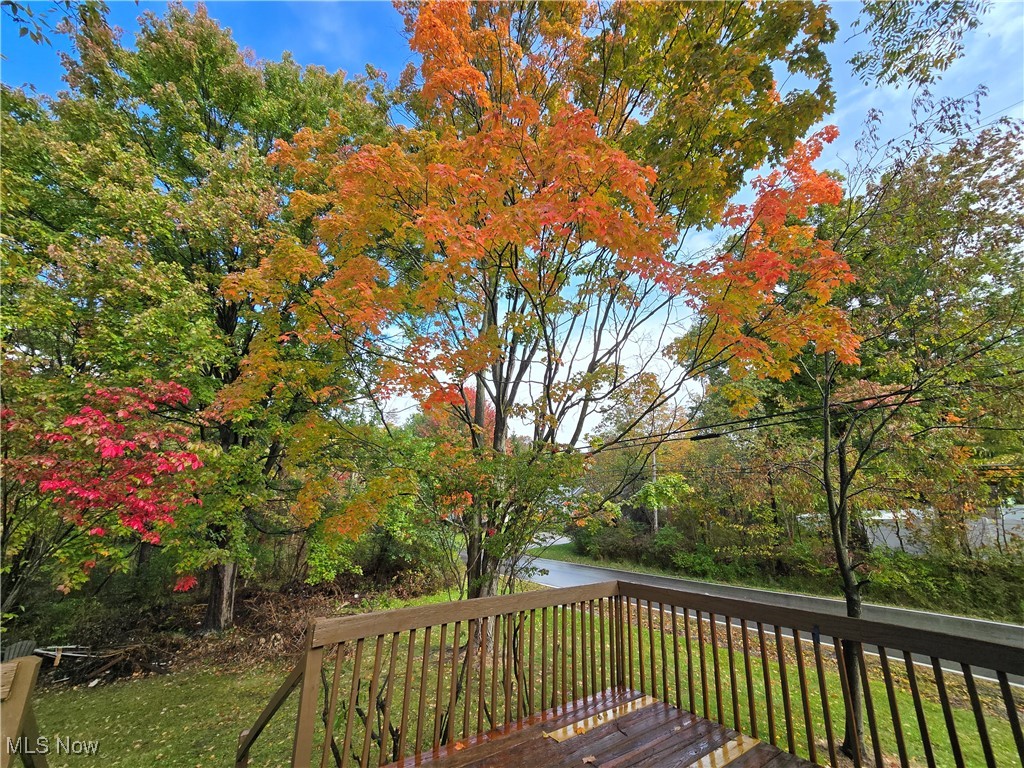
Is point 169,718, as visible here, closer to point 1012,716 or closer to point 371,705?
point 371,705

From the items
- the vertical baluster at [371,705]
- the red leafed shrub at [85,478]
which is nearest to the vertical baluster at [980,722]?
the vertical baluster at [371,705]

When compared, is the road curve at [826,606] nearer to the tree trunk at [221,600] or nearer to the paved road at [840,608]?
the paved road at [840,608]

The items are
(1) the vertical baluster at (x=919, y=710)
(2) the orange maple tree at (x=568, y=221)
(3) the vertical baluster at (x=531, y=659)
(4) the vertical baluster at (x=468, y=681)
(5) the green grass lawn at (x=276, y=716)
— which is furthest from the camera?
(5) the green grass lawn at (x=276, y=716)

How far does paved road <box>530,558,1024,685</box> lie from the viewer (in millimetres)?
6316

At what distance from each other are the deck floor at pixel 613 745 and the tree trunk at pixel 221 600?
6.07 metres

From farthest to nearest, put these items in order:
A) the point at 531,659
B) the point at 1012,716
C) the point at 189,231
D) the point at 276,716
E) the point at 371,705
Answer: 1. the point at 189,231
2. the point at 276,716
3. the point at 531,659
4. the point at 371,705
5. the point at 1012,716

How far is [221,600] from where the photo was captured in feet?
21.3

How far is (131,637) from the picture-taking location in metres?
5.88

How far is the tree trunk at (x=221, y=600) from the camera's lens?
21.0 ft

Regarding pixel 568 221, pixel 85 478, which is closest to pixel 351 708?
pixel 568 221

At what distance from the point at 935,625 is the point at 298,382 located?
10.5 metres

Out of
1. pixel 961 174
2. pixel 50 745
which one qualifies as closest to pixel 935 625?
→ pixel 961 174

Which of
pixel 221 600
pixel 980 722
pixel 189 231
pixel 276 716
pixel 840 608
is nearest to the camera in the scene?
pixel 980 722

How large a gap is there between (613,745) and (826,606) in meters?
8.41
